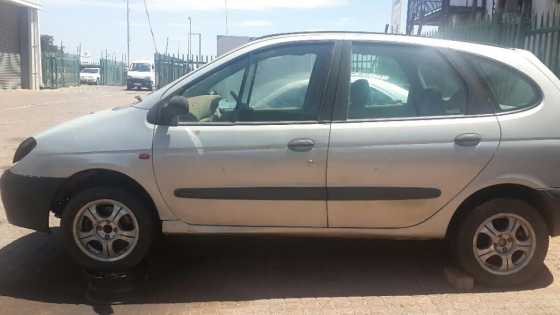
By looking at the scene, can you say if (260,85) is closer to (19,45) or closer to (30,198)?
(30,198)

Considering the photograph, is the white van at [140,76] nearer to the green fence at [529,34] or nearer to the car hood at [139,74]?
the car hood at [139,74]

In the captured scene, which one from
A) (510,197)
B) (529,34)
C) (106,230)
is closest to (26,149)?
(106,230)

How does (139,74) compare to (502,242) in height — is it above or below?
above

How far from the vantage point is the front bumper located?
4.12 m

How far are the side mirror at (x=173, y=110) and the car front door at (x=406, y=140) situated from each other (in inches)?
40.6

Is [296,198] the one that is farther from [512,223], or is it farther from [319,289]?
[512,223]

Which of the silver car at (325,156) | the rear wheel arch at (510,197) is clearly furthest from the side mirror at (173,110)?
the rear wheel arch at (510,197)

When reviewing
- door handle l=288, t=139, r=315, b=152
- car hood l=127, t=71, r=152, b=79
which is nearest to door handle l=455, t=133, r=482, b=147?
door handle l=288, t=139, r=315, b=152

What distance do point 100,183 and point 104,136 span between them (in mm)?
352

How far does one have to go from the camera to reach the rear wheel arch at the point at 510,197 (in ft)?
13.4

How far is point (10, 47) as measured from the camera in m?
31.4

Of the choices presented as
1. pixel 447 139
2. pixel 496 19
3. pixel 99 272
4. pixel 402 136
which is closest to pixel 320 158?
pixel 402 136

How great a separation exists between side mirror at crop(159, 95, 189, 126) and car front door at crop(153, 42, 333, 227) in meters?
0.05

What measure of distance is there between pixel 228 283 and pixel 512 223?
6.75 ft
